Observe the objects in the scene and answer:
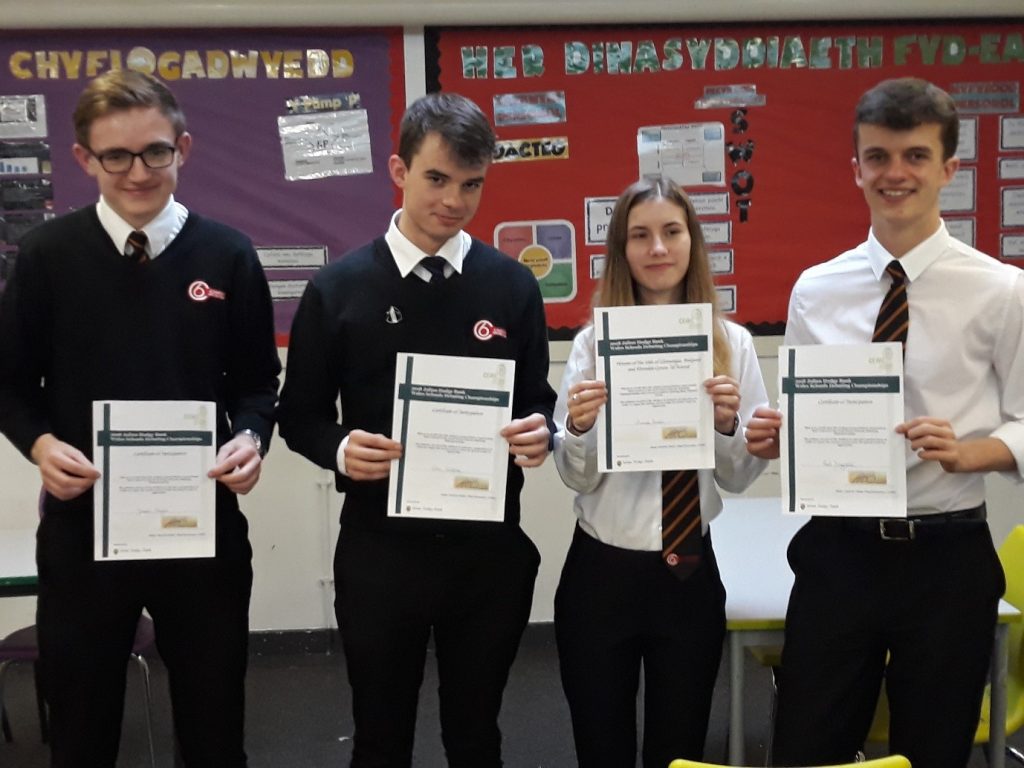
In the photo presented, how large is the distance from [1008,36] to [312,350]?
3.58 meters

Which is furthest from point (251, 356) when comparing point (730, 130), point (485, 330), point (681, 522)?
point (730, 130)

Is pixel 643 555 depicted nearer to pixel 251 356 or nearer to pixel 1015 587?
pixel 251 356

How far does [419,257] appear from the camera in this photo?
2.15 m

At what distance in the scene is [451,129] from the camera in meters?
2.08

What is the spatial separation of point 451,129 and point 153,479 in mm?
991

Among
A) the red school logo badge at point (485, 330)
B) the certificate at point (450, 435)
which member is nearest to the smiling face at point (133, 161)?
the certificate at point (450, 435)

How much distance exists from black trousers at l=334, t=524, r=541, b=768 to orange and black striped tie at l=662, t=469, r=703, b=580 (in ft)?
1.06

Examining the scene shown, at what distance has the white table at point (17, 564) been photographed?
285 centimetres

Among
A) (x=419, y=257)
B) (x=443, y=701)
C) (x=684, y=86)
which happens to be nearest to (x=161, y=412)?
(x=419, y=257)

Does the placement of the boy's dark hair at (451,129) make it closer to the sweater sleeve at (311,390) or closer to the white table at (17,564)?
the sweater sleeve at (311,390)

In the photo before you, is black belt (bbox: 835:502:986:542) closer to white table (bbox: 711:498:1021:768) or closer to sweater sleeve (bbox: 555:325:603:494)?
white table (bbox: 711:498:1021:768)

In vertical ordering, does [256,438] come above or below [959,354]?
below

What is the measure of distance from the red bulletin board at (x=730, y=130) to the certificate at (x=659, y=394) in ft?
6.58

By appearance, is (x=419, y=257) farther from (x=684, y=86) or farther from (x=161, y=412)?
(x=684, y=86)
